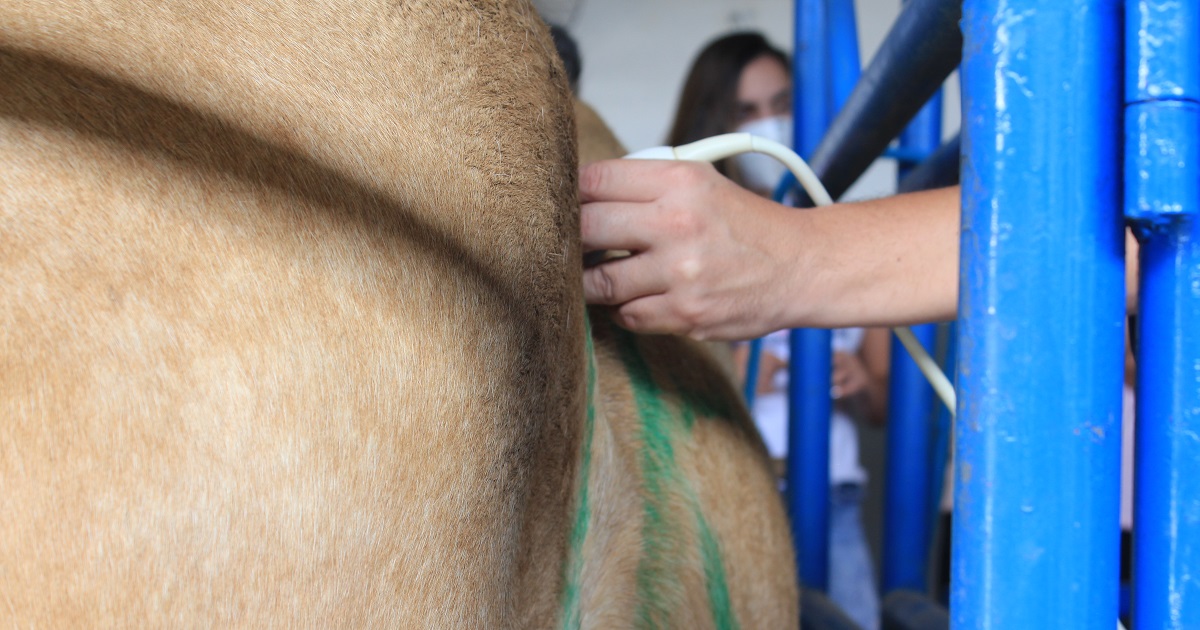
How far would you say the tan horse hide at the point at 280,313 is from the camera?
0.99 feet

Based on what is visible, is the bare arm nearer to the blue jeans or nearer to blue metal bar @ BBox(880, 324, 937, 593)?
blue metal bar @ BBox(880, 324, 937, 593)

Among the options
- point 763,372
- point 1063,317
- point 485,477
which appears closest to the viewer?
point 1063,317

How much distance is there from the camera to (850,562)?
175cm

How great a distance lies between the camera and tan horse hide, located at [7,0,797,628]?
303 mm

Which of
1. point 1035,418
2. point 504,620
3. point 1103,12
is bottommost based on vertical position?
point 504,620

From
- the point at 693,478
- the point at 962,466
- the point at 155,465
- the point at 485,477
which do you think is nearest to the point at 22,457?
the point at 155,465

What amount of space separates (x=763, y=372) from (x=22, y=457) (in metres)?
1.63

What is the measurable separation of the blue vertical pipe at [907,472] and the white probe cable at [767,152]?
706 mm

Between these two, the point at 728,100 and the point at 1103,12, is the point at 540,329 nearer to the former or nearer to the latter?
the point at 1103,12

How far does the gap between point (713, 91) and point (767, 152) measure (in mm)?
1197

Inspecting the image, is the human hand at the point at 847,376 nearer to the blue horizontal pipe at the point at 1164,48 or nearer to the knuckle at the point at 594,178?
the knuckle at the point at 594,178

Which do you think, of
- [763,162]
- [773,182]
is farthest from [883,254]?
[773,182]

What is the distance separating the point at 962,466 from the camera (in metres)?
0.27

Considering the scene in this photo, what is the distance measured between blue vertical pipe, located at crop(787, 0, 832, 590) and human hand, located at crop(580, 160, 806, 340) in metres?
0.62
